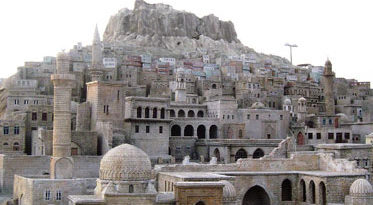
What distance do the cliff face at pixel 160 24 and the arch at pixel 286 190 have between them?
61983 mm

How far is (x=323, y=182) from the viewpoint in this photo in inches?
1168

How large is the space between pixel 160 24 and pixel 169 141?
54.1 meters

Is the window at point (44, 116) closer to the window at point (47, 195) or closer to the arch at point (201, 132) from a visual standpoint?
the arch at point (201, 132)

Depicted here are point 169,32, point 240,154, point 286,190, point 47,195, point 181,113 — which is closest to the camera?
point 47,195

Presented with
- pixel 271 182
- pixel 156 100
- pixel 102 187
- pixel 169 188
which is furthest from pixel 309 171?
pixel 102 187

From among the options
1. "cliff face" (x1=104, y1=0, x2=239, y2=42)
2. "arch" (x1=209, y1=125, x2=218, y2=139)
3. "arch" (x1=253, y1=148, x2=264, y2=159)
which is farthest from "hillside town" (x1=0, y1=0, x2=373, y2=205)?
"cliff face" (x1=104, y1=0, x2=239, y2=42)

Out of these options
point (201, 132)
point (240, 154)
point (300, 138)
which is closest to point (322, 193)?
point (240, 154)

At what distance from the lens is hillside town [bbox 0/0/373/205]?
83.8 feet

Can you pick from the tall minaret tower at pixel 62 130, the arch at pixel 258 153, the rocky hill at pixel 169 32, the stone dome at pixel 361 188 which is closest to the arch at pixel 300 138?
the arch at pixel 258 153

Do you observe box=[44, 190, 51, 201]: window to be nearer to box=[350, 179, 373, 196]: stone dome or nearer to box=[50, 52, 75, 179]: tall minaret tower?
box=[50, 52, 75, 179]: tall minaret tower

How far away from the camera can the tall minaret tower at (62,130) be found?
27891 mm

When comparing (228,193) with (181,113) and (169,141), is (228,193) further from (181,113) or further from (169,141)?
(181,113)

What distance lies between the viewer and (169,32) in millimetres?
93625

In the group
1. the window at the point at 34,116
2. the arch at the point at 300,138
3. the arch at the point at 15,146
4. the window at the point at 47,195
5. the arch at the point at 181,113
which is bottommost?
the window at the point at 47,195
